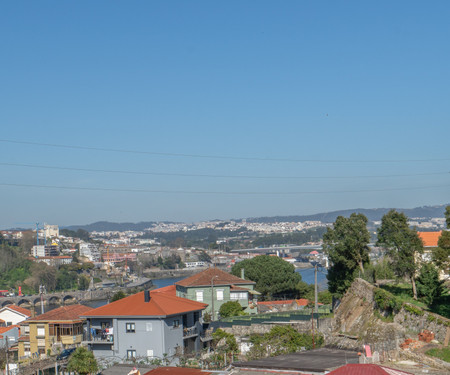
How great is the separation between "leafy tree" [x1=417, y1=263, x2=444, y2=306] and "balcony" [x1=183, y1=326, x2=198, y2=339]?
988 centimetres

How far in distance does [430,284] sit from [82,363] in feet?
39.8

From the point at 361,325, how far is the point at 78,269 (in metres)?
144

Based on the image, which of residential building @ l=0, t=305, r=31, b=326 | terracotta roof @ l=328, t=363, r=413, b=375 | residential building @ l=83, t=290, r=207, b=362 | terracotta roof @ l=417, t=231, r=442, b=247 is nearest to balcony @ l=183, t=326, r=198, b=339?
residential building @ l=83, t=290, r=207, b=362

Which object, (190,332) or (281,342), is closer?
(281,342)

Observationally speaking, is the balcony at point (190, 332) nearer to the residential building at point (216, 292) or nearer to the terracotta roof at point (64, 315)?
the terracotta roof at point (64, 315)

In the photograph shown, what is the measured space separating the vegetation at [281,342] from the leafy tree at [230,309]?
9.63 meters

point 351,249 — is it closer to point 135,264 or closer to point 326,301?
point 326,301

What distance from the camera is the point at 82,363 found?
19828mm

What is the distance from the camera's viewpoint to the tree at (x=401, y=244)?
21.8 m

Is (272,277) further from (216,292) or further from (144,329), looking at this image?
(144,329)

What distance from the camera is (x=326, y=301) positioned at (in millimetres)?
39219

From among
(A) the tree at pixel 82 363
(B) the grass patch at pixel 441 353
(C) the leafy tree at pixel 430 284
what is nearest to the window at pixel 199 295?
(A) the tree at pixel 82 363

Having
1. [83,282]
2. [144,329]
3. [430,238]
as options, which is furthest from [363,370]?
[83,282]

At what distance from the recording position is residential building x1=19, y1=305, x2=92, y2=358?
28188mm
